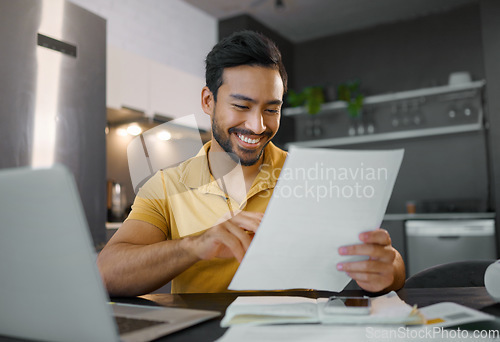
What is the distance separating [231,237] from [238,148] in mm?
602

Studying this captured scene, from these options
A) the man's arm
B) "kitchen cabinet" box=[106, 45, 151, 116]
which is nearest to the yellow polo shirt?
the man's arm

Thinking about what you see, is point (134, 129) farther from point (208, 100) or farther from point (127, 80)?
point (208, 100)

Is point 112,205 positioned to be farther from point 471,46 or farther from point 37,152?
point 471,46

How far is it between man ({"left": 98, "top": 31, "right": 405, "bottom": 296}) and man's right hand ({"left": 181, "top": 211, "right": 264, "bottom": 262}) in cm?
5

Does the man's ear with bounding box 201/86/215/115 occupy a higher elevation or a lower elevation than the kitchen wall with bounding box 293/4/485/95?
lower

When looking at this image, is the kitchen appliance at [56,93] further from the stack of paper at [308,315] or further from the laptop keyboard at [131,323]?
the stack of paper at [308,315]

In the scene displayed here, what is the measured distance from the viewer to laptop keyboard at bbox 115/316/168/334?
0.65 m

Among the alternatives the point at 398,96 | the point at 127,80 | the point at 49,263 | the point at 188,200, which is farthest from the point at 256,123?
the point at 398,96

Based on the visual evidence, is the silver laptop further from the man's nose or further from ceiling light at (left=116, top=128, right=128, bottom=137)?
ceiling light at (left=116, top=128, right=128, bottom=137)

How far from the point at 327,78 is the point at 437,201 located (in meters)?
1.76

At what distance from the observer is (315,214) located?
720mm

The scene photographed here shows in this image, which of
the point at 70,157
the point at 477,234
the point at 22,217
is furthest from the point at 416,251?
the point at 22,217

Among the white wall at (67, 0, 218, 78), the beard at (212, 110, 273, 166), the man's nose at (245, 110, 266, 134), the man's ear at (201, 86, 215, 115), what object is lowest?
the beard at (212, 110, 273, 166)

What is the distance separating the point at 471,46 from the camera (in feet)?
13.7
